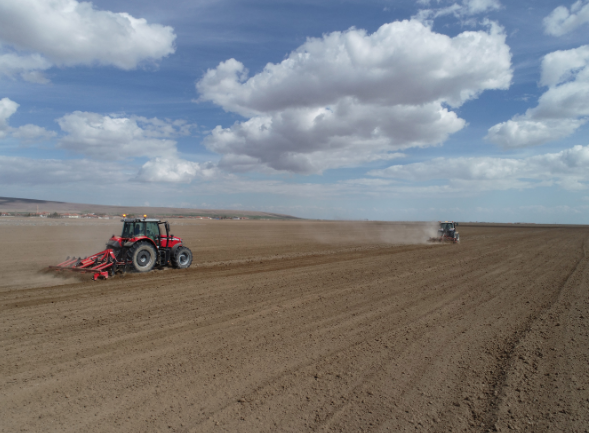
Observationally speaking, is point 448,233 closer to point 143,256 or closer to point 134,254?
point 143,256

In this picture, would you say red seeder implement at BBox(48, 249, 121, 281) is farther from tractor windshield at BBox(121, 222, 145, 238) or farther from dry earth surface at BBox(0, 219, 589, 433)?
tractor windshield at BBox(121, 222, 145, 238)

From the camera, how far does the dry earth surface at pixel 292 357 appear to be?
399cm

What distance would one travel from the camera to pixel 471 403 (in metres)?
4.27

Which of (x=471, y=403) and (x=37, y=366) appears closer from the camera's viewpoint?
(x=471, y=403)

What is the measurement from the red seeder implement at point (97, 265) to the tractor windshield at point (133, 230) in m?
Answer: 0.97

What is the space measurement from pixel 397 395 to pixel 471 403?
855 millimetres

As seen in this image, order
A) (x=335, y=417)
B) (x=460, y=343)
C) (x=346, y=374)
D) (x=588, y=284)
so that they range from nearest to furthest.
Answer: (x=335, y=417), (x=346, y=374), (x=460, y=343), (x=588, y=284)

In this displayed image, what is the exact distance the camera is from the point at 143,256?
12797 millimetres

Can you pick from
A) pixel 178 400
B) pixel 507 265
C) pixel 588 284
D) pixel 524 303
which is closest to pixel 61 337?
pixel 178 400

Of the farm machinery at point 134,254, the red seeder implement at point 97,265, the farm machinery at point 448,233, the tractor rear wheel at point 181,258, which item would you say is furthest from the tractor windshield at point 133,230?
the farm machinery at point 448,233

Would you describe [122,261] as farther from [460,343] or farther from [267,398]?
[460,343]

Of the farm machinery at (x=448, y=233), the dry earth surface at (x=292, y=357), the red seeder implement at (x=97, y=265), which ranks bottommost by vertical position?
the dry earth surface at (x=292, y=357)

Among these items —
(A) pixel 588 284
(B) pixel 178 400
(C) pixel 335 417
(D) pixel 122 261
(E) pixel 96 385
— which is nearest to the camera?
(C) pixel 335 417

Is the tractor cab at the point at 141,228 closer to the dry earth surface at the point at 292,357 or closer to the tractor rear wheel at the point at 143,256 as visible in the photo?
the tractor rear wheel at the point at 143,256
